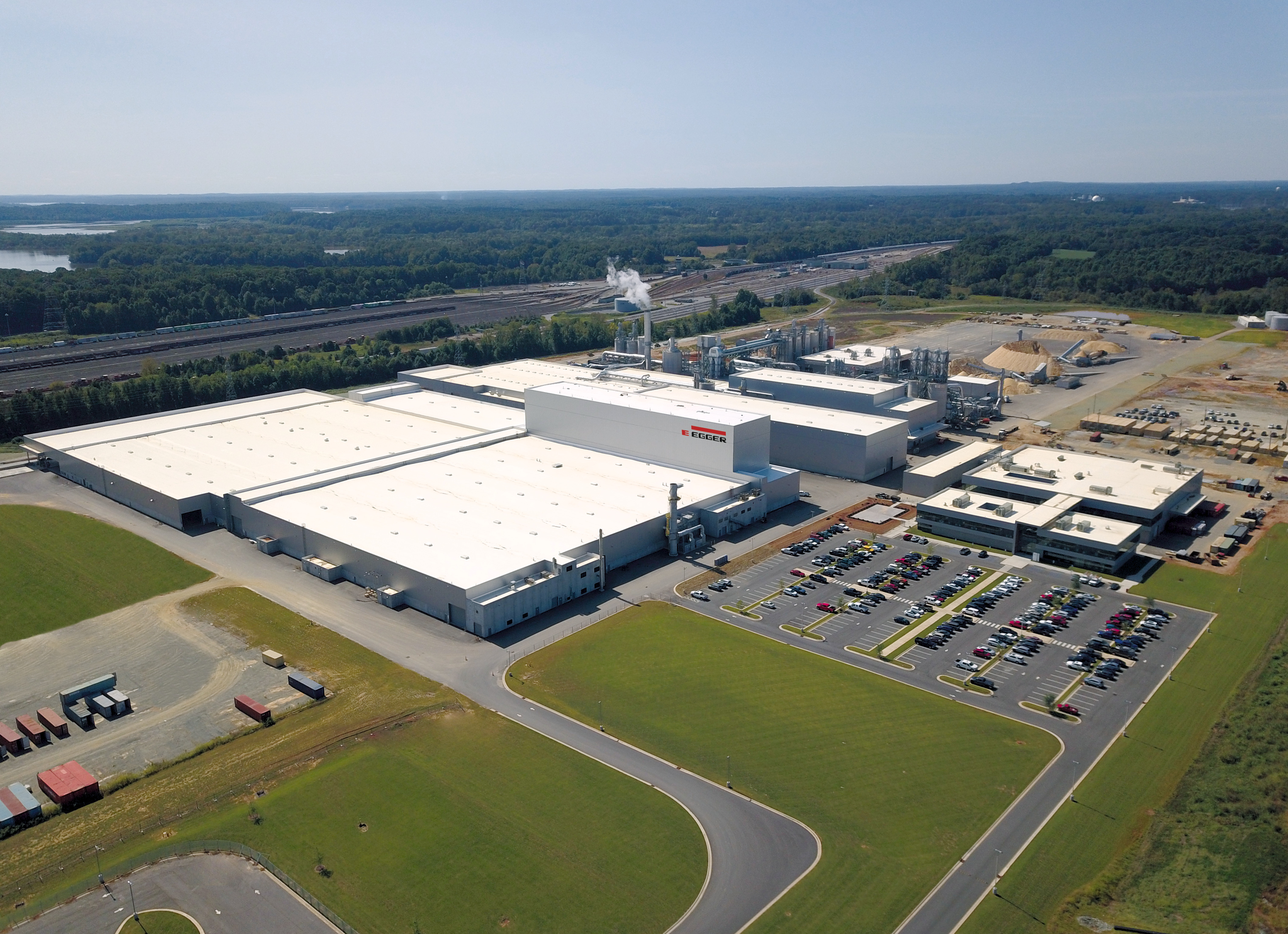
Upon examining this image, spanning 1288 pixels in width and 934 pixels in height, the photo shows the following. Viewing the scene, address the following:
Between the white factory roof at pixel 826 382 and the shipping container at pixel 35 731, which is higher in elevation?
the white factory roof at pixel 826 382

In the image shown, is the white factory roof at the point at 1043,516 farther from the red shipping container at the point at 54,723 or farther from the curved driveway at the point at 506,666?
the red shipping container at the point at 54,723

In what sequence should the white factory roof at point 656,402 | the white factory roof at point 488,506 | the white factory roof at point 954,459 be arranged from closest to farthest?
the white factory roof at point 488,506 → the white factory roof at point 656,402 → the white factory roof at point 954,459

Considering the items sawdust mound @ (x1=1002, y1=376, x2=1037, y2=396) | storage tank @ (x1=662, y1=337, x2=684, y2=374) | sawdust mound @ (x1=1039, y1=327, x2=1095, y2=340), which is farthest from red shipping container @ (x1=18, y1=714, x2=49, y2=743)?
sawdust mound @ (x1=1039, y1=327, x2=1095, y2=340)

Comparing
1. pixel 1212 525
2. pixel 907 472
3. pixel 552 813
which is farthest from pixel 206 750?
pixel 1212 525

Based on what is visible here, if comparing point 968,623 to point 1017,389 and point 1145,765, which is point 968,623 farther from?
point 1017,389

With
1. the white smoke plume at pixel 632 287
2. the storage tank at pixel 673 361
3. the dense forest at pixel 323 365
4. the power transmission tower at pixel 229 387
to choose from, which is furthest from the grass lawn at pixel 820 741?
the white smoke plume at pixel 632 287

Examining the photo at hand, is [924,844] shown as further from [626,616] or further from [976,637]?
[626,616]
